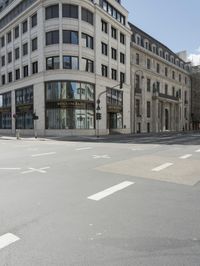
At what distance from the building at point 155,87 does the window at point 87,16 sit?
12347 mm

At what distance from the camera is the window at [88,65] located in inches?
1423

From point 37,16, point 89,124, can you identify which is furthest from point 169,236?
point 37,16

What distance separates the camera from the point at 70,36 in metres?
34.7

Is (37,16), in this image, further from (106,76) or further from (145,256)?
(145,256)

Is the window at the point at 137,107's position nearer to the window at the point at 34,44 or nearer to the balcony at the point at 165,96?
the balcony at the point at 165,96

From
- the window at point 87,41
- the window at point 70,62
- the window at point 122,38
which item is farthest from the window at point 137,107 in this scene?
the window at point 70,62

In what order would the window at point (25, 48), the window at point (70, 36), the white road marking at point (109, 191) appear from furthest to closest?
1. the window at point (25, 48)
2. the window at point (70, 36)
3. the white road marking at point (109, 191)

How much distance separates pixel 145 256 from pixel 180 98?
225 feet

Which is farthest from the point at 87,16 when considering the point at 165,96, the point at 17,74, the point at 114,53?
the point at 165,96

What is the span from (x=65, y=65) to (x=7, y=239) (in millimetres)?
32996

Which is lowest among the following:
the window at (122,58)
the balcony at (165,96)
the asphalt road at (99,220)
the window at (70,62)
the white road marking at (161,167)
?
the asphalt road at (99,220)

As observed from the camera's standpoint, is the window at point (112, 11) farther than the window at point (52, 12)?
Yes

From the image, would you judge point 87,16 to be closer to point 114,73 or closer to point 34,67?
point 114,73

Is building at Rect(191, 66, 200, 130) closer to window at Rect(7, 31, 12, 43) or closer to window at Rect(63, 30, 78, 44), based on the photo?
window at Rect(63, 30, 78, 44)
